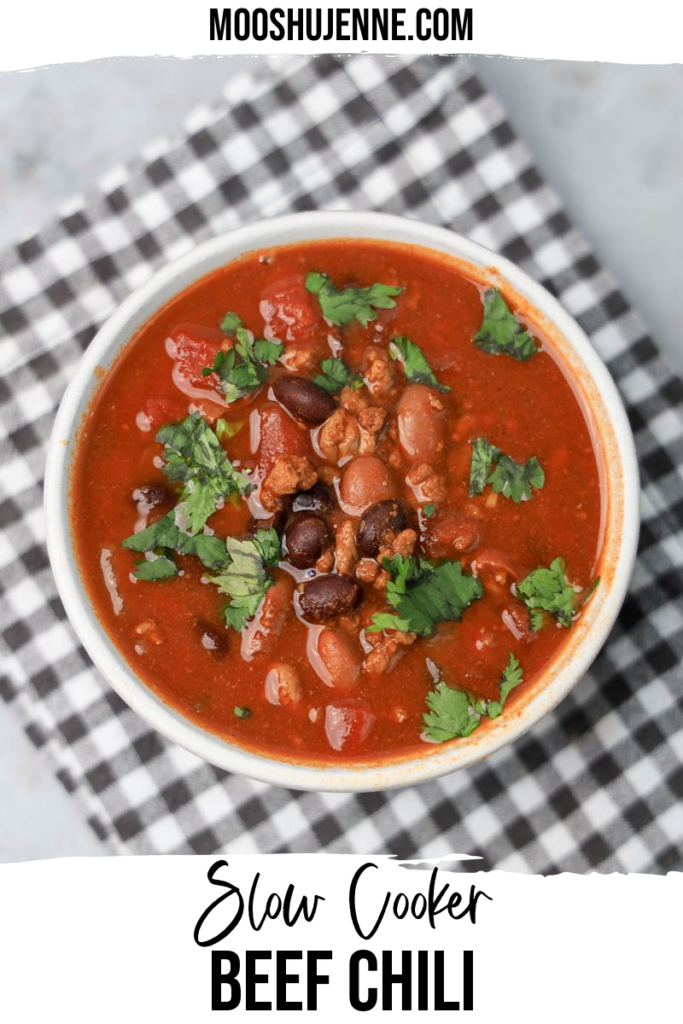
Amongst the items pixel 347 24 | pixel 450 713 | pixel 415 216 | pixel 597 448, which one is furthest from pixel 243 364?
pixel 347 24

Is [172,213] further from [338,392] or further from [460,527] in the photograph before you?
[460,527]

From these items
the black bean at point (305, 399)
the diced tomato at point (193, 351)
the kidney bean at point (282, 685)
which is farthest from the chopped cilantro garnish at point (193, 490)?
the kidney bean at point (282, 685)

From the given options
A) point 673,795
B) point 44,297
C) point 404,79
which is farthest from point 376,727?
point 404,79

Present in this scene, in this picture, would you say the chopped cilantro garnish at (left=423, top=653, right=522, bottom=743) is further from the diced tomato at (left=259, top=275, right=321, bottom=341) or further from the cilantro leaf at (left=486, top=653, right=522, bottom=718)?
the diced tomato at (left=259, top=275, right=321, bottom=341)

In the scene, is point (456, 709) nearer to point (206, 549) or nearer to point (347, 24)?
point (206, 549)

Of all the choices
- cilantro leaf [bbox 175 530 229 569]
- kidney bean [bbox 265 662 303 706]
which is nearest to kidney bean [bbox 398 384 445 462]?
cilantro leaf [bbox 175 530 229 569]
